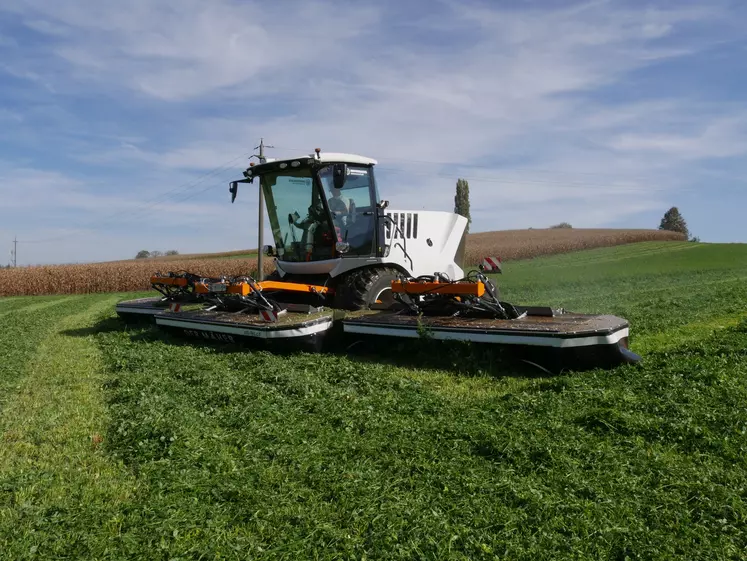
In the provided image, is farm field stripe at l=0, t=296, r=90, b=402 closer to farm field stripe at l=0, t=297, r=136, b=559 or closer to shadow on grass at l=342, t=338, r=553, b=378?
farm field stripe at l=0, t=297, r=136, b=559

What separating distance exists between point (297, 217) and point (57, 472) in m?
6.22

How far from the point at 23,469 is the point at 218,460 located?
51.2 inches

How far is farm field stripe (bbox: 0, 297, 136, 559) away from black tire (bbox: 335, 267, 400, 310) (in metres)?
3.45

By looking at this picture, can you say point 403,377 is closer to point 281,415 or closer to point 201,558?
point 281,415

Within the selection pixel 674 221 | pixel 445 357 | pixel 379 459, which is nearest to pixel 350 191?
pixel 445 357

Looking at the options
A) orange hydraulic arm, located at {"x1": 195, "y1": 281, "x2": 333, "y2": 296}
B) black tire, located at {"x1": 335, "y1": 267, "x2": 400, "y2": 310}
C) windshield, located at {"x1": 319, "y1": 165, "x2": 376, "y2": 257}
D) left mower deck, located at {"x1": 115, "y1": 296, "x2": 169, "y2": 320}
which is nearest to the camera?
orange hydraulic arm, located at {"x1": 195, "y1": 281, "x2": 333, "y2": 296}

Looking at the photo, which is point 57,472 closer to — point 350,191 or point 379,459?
point 379,459

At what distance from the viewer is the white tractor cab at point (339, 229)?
9.03 metres

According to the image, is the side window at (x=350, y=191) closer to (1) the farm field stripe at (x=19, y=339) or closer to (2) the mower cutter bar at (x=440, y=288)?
(2) the mower cutter bar at (x=440, y=288)

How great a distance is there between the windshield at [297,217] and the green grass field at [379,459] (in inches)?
103

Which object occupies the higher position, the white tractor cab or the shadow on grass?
the white tractor cab

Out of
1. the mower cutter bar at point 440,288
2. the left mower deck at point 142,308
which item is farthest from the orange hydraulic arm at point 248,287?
the left mower deck at point 142,308

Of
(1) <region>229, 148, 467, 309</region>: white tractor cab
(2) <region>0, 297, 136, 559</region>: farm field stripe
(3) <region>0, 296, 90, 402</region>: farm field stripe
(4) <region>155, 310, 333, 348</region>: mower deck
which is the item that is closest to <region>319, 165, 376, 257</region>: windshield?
(1) <region>229, 148, 467, 309</region>: white tractor cab

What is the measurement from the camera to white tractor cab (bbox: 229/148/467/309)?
9.03m
